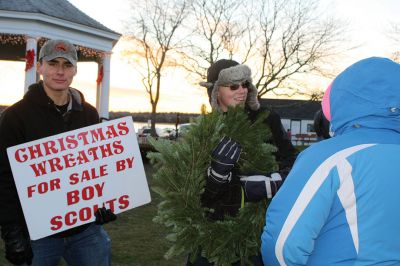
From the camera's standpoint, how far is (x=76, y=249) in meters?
3.32

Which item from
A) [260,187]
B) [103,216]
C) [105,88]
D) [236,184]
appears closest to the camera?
[260,187]

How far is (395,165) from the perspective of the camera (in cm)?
183

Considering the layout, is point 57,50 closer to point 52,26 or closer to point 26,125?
point 26,125

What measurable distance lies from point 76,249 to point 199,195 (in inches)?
39.2

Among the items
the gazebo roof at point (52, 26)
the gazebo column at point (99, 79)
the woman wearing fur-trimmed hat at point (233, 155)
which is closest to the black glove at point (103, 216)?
the woman wearing fur-trimmed hat at point (233, 155)

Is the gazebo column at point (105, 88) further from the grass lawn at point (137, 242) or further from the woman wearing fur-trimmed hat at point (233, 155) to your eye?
the woman wearing fur-trimmed hat at point (233, 155)

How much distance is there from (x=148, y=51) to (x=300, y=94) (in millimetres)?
12981

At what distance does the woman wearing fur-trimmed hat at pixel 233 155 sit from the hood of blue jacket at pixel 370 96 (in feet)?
3.10

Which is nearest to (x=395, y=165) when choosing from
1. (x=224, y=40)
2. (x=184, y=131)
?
(x=184, y=131)

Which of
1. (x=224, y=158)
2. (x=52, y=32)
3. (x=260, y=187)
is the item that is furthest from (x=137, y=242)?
(x=52, y=32)

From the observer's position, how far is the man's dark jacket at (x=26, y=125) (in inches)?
125

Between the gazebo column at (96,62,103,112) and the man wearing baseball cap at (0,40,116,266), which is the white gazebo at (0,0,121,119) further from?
the man wearing baseball cap at (0,40,116,266)

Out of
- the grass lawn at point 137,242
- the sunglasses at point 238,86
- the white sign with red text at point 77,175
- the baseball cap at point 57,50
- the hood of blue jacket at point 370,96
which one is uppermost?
the baseball cap at point 57,50

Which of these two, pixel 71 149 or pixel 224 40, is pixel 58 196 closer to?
pixel 71 149
